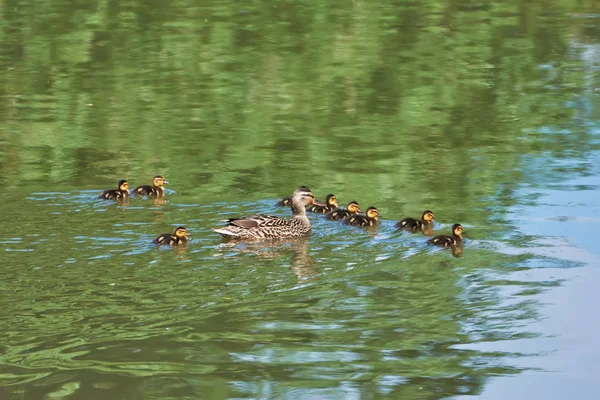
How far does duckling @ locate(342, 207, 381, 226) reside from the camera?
420 inches

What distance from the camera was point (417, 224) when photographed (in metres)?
10.5

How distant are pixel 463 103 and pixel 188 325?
29.1 feet

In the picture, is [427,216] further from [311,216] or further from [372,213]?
[311,216]

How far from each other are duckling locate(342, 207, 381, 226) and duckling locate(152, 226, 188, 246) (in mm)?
1499

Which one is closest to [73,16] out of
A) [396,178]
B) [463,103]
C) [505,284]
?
[463,103]

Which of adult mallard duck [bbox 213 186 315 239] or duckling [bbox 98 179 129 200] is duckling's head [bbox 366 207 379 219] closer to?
adult mallard duck [bbox 213 186 315 239]

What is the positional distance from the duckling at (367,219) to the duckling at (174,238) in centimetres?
150

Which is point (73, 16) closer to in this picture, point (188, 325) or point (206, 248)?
point (206, 248)

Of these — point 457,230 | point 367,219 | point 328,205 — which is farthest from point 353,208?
point 457,230

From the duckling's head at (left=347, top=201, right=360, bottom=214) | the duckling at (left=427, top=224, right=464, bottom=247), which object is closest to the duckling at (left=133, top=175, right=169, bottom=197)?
the duckling's head at (left=347, top=201, right=360, bottom=214)

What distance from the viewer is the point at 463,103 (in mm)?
16344

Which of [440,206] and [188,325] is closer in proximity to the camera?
[188,325]

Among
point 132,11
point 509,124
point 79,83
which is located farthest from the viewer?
point 132,11

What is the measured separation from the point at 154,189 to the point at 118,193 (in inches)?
16.1
